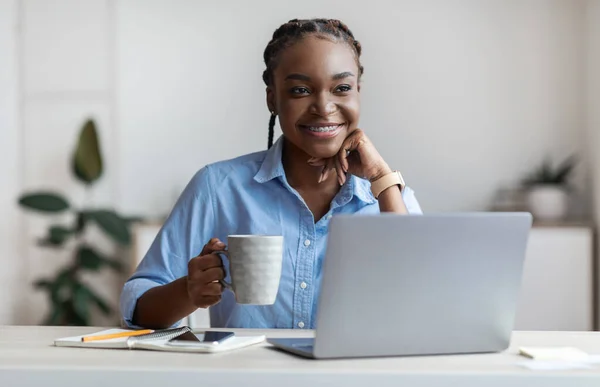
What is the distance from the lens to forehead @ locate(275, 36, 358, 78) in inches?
67.9

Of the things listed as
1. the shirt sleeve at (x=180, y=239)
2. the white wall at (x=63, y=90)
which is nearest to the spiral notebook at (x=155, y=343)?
the shirt sleeve at (x=180, y=239)

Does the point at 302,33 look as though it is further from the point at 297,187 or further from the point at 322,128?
the point at 297,187

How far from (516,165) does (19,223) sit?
275 cm

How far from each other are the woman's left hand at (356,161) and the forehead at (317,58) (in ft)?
0.50

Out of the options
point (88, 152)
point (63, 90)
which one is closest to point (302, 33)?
point (88, 152)

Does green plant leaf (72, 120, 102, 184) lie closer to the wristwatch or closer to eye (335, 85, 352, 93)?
eye (335, 85, 352, 93)

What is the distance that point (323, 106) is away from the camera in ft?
5.62

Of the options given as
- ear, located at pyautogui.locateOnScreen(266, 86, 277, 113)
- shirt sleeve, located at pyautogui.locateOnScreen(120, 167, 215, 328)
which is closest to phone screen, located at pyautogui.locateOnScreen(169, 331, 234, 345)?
shirt sleeve, located at pyautogui.locateOnScreen(120, 167, 215, 328)

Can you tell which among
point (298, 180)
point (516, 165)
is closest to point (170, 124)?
point (516, 165)

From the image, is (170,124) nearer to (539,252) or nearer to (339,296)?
(539,252)

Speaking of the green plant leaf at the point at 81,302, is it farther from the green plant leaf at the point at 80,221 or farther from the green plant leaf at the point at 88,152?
the green plant leaf at the point at 88,152

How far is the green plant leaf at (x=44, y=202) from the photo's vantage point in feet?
13.7

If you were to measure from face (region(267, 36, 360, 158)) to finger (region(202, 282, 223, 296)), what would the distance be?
533 mm

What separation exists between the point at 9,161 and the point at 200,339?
3550mm
